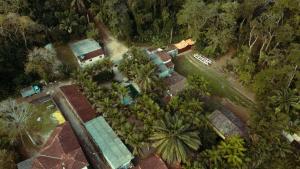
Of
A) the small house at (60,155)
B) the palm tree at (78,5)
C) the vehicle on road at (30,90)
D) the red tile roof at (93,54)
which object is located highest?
the palm tree at (78,5)

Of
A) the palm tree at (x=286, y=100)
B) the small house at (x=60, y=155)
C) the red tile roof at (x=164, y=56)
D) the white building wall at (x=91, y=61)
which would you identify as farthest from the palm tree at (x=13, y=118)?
the palm tree at (x=286, y=100)

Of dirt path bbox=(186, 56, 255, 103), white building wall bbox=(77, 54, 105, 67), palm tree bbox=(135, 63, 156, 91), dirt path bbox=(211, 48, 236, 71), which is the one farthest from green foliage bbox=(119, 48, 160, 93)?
dirt path bbox=(211, 48, 236, 71)

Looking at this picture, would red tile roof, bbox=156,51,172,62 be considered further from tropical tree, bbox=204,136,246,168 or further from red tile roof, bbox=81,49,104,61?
tropical tree, bbox=204,136,246,168

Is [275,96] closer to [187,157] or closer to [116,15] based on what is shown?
[187,157]

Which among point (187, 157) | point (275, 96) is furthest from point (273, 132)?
point (187, 157)

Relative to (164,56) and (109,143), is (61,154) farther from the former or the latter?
→ (164,56)

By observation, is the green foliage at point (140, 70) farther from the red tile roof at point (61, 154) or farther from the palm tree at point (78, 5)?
the palm tree at point (78, 5)
